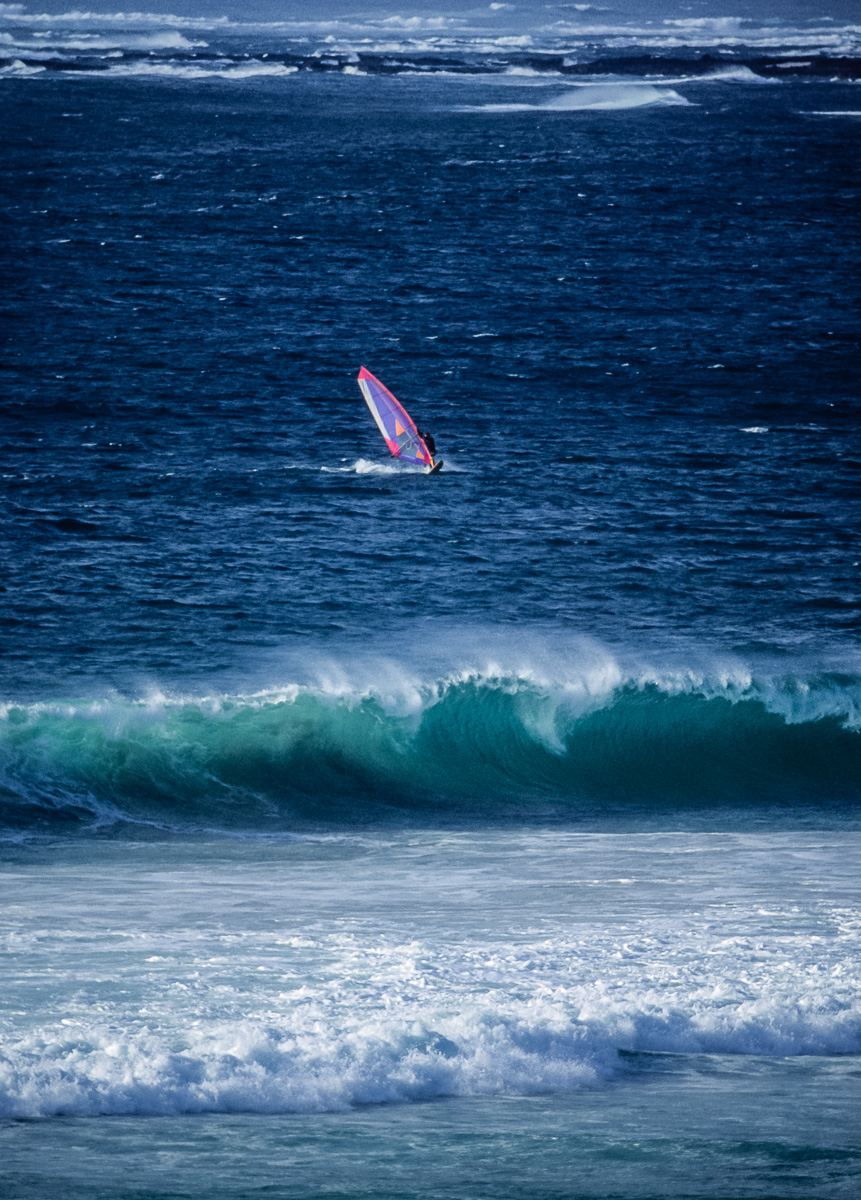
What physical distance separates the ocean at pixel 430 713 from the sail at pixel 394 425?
0.56 m

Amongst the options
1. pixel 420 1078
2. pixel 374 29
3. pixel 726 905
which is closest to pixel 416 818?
pixel 726 905

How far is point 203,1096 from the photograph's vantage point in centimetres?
860

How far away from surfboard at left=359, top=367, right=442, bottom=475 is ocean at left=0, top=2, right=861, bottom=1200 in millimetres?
527

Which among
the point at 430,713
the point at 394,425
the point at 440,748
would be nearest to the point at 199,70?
the point at 394,425

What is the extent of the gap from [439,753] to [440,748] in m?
0.13

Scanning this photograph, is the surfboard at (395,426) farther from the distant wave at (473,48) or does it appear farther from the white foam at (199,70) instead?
the white foam at (199,70)

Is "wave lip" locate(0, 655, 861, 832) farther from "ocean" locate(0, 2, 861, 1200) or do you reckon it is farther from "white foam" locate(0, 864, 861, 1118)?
"white foam" locate(0, 864, 861, 1118)

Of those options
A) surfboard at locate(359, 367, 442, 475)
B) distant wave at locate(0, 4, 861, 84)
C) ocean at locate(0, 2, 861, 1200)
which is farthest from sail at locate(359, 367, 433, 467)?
distant wave at locate(0, 4, 861, 84)

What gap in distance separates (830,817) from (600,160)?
84.0m

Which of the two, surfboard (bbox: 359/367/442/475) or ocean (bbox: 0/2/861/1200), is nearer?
ocean (bbox: 0/2/861/1200)

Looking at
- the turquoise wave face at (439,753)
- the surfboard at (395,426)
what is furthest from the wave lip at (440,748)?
the surfboard at (395,426)

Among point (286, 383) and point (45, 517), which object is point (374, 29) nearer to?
point (286, 383)

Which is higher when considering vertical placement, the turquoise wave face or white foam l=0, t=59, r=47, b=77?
white foam l=0, t=59, r=47, b=77

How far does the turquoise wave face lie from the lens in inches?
709
